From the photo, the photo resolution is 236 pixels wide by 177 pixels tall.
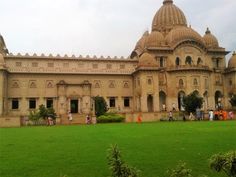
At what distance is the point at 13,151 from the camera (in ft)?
36.1

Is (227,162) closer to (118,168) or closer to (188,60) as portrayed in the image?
(118,168)

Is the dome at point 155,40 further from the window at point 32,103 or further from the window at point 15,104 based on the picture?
the window at point 15,104

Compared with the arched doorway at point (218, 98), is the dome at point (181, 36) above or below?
above

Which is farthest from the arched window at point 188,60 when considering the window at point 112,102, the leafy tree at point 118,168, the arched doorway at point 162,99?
the leafy tree at point 118,168

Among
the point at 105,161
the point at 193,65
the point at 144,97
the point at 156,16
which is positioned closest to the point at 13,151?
the point at 105,161

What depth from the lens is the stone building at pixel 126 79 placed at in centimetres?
4312

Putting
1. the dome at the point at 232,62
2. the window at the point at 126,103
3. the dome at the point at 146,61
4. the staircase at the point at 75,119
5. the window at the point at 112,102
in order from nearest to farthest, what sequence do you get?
the staircase at the point at 75,119, the dome at the point at 146,61, the window at the point at 112,102, the window at the point at 126,103, the dome at the point at 232,62

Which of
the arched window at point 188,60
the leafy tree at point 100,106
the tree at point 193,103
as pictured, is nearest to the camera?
the tree at point 193,103

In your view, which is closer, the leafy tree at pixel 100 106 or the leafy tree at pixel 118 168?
the leafy tree at pixel 118 168

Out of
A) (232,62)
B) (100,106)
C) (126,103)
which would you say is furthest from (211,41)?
(100,106)

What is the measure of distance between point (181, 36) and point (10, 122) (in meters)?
26.5

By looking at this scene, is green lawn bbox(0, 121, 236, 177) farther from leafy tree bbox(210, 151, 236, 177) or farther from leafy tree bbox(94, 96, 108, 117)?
leafy tree bbox(94, 96, 108, 117)

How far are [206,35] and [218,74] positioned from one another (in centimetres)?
752

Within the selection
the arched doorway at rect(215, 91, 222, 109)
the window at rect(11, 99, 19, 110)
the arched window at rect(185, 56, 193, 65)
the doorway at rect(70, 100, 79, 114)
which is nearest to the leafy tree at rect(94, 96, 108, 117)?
Result: the doorway at rect(70, 100, 79, 114)
